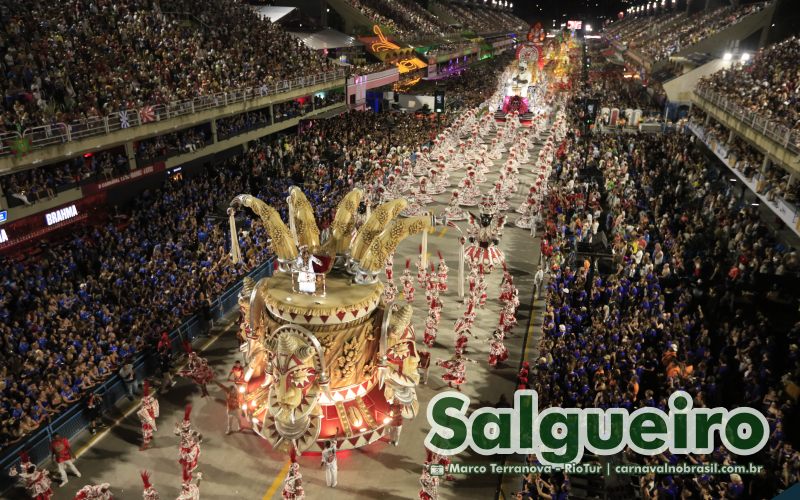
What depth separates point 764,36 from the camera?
42500 millimetres

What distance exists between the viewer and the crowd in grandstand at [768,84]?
22.6 meters

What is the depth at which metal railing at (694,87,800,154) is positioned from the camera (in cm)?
1892

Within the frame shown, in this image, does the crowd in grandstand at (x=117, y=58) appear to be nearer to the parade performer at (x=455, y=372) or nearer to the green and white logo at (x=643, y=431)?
the parade performer at (x=455, y=372)

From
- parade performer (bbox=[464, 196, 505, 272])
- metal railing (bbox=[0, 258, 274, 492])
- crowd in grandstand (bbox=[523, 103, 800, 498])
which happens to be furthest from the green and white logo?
parade performer (bbox=[464, 196, 505, 272])

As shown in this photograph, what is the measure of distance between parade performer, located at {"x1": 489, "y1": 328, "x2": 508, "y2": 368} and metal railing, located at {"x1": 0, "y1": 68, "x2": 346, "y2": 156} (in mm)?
14638

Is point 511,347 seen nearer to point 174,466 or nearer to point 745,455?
point 745,455

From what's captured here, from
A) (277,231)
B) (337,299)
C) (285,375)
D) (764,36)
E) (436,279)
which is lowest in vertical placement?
(436,279)

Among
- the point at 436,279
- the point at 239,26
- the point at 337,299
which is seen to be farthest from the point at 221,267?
the point at 239,26

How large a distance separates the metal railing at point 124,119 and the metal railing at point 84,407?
24.0 ft

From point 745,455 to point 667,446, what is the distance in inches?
53.8

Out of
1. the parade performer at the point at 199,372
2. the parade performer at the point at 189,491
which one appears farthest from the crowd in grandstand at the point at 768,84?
the parade performer at the point at 189,491

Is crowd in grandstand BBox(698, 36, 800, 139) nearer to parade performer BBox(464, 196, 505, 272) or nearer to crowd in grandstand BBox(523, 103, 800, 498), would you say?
crowd in grandstand BBox(523, 103, 800, 498)

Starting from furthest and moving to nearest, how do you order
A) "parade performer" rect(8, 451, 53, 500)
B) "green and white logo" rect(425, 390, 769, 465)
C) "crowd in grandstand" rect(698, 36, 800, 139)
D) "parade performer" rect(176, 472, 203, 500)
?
"crowd in grandstand" rect(698, 36, 800, 139)
"green and white logo" rect(425, 390, 769, 465)
"parade performer" rect(8, 451, 53, 500)
"parade performer" rect(176, 472, 203, 500)

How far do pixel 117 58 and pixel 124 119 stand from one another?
18.4 feet
